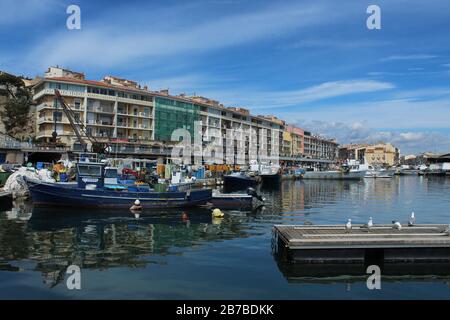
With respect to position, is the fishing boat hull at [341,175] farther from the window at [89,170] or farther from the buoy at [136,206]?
the window at [89,170]

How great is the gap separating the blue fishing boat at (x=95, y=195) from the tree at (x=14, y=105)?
6228 centimetres

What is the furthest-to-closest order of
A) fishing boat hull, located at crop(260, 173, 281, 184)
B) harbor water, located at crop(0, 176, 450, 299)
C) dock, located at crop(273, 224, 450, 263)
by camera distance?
fishing boat hull, located at crop(260, 173, 281, 184) < dock, located at crop(273, 224, 450, 263) < harbor water, located at crop(0, 176, 450, 299)

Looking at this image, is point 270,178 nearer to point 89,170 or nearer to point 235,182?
point 235,182

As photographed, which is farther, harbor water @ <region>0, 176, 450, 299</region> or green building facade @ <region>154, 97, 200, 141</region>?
green building facade @ <region>154, 97, 200, 141</region>

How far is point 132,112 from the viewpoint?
330 ft

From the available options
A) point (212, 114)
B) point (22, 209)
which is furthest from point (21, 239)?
point (212, 114)

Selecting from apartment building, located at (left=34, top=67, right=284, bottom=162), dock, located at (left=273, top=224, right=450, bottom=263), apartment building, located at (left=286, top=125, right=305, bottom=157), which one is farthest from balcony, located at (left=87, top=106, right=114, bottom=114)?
apartment building, located at (left=286, top=125, right=305, bottom=157)

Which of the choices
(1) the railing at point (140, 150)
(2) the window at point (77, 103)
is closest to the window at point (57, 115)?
(2) the window at point (77, 103)

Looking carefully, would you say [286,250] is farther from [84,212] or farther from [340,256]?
[84,212]

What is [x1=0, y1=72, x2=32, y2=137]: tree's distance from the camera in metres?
90.5

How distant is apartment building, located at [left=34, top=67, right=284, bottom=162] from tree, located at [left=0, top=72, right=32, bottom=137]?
2.81 m

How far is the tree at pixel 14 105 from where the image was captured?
90.5 meters

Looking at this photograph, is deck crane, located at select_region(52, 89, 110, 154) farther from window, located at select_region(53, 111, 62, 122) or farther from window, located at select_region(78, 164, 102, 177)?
window, located at select_region(78, 164, 102, 177)

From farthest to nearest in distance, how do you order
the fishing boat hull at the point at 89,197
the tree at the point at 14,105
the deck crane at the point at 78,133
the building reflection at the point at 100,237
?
the tree at the point at 14,105 → the deck crane at the point at 78,133 → the fishing boat hull at the point at 89,197 → the building reflection at the point at 100,237
